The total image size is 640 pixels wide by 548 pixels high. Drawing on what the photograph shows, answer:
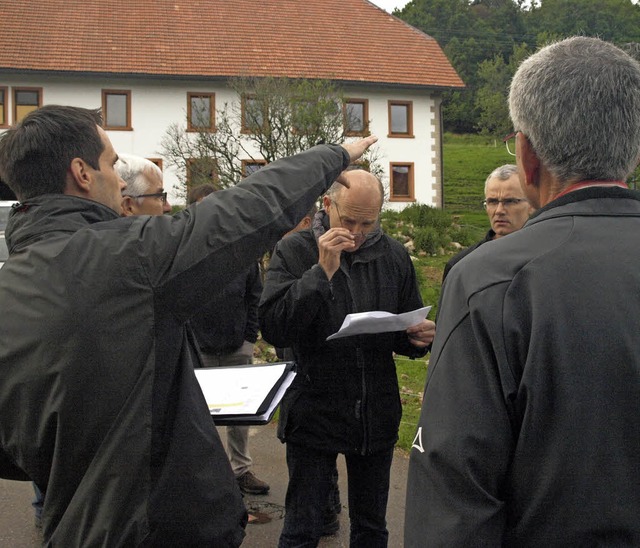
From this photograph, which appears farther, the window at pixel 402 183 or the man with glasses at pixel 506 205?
the window at pixel 402 183

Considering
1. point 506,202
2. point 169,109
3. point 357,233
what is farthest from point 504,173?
point 169,109

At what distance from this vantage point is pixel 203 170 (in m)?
20.7

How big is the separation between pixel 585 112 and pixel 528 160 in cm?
17

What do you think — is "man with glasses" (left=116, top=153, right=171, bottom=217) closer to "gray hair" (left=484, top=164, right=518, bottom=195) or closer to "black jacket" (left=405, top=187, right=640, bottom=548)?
"gray hair" (left=484, top=164, right=518, bottom=195)

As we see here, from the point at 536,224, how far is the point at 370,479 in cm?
227

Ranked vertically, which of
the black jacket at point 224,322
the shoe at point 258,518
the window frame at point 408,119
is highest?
the window frame at point 408,119

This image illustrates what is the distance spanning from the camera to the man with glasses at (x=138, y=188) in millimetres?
3863

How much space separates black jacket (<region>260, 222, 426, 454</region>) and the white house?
1100 inches

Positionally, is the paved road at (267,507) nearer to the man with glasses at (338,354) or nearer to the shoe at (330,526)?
the shoe at (330,526)

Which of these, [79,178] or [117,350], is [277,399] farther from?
[79,178]

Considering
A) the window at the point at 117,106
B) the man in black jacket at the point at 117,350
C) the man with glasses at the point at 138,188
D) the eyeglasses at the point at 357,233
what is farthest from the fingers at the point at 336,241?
the window at the point at 117,106

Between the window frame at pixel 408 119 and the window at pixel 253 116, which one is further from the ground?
the window frame at pixel 408 119

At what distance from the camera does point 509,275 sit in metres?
1.66

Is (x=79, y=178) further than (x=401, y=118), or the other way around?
(x=401, y=118)
